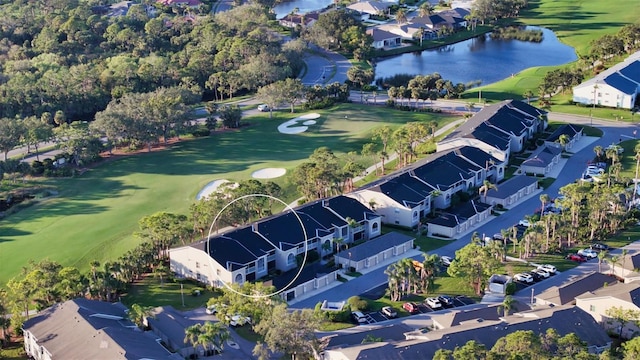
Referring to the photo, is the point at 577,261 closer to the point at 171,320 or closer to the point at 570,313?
the point at 570,313

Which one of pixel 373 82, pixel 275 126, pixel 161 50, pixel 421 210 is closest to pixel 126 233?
pixel 421 210

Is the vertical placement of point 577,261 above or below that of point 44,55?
below

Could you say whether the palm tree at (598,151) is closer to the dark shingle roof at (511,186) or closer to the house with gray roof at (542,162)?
the house with gray roof at (542,162)

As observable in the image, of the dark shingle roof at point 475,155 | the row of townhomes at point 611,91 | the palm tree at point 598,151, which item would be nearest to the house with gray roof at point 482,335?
the dark shingle roof at point 475,155

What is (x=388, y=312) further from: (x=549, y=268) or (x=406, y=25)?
(x=406, y=25)

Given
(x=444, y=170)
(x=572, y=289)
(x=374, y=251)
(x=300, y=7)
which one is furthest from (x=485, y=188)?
(x=300, y=7)

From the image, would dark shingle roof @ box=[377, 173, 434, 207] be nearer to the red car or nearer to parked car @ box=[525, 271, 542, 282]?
parked car @ box=[525, 271, 542, 282]

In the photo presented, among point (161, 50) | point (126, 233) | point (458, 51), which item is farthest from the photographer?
point (458, 51)
